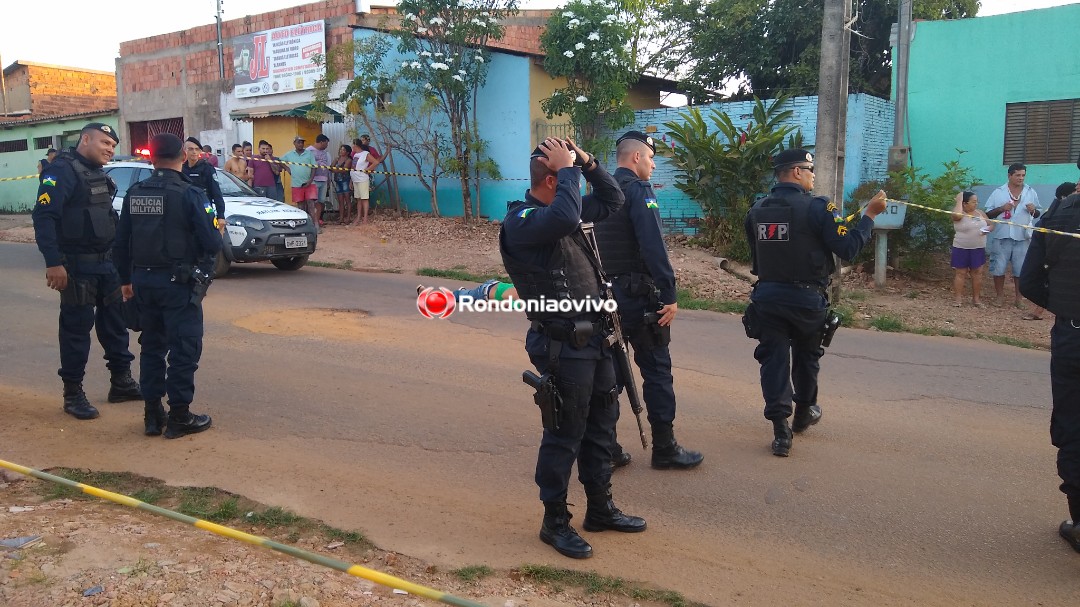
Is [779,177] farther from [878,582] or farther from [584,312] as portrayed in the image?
[878,582]

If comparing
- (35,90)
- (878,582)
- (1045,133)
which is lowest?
(878,582)

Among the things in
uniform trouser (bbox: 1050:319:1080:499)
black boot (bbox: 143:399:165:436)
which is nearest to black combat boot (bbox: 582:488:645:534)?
uniform trouser (bbox: 1050:319:1080:499)

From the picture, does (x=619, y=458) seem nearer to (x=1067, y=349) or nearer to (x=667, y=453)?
(x=667, y=453)

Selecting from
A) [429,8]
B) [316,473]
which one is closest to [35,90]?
[429,8]

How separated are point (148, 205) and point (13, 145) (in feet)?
81.6

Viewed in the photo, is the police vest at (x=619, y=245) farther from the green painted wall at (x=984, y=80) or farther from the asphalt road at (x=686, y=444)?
the green painted wall at (x=984, y=80)

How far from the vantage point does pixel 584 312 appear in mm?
3793

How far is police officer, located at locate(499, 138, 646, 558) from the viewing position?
3699 millimetres

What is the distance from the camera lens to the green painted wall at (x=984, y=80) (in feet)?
42.8

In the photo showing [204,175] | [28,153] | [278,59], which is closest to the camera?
[204,175]

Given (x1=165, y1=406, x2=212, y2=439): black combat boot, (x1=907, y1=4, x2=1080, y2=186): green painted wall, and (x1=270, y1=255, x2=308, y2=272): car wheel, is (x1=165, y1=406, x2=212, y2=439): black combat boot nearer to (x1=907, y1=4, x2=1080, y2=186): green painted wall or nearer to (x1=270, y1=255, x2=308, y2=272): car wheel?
(x1=270, y1=255, x2=308, y2=272): car wheel

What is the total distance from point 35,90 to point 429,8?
1903 centimetres

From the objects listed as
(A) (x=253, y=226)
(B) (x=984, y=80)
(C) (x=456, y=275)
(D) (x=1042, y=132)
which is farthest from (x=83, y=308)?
(D) (x=1042, y=132)

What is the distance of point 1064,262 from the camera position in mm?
3898
